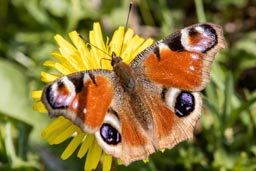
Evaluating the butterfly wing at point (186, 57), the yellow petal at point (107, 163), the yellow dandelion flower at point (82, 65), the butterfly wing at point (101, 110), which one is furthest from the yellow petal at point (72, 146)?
the butterfly wing at point (186, 57)

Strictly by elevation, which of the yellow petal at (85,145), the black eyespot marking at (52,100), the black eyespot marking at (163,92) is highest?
the black eyespot marking at (52,100)

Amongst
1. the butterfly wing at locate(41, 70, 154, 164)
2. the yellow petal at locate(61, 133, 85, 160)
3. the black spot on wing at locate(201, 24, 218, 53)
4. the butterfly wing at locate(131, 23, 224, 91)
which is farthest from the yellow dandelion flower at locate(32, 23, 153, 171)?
the black spot on wing at locate(201, 24, 218, 53)

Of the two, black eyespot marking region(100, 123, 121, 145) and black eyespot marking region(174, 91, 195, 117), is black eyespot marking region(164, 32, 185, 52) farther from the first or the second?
black eyespot marking region(100, 123, 121, 145)

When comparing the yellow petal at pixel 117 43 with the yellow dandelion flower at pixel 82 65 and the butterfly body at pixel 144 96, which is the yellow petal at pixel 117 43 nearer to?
the yellow dandelion flower at pixel 82 65

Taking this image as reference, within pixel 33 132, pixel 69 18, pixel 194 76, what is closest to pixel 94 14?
pixel 69 18

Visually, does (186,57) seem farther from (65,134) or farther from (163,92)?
(65,134)

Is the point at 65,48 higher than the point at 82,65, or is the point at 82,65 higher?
the point at 65,48

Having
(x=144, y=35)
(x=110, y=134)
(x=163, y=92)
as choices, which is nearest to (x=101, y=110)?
(x=110, y=134)
